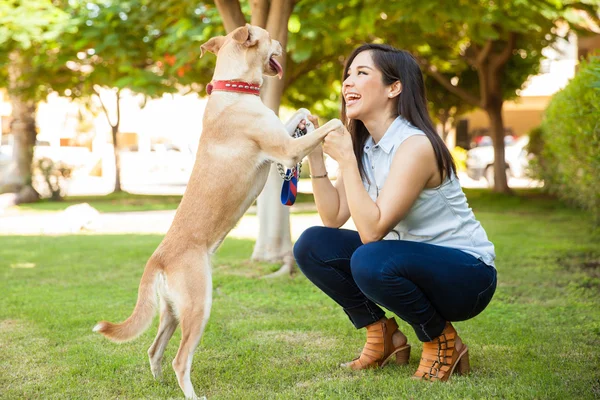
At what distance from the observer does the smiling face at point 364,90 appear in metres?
3.29

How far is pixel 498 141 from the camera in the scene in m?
15.7

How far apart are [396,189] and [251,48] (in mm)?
1158

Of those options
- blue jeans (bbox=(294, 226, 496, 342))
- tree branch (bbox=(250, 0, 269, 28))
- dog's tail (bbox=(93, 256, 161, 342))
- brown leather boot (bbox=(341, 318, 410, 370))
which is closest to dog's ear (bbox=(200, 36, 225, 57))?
dog's tail (bbox=(93, 256, 161, 342))

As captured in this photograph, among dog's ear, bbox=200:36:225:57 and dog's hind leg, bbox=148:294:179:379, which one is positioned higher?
dog's ear, bbox=200:36:225:57

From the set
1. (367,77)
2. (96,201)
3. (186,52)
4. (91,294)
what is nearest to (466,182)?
(96,201)

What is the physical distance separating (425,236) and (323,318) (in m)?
1.60

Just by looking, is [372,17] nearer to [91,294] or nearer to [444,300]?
[91,294]

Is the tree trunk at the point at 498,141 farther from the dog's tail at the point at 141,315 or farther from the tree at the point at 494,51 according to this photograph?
the dog's tail at the point at 141,315

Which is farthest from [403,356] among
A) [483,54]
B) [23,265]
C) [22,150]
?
[22,150]

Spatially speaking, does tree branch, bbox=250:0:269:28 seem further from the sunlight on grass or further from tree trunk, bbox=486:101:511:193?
tree trunk, bbox=486:101:511:193

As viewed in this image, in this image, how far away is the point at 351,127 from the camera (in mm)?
3609

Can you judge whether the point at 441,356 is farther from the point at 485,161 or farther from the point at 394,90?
the point at 485,161

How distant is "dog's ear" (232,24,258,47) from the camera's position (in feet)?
11.4

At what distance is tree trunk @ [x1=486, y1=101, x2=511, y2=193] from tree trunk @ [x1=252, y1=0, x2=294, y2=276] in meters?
10.1
